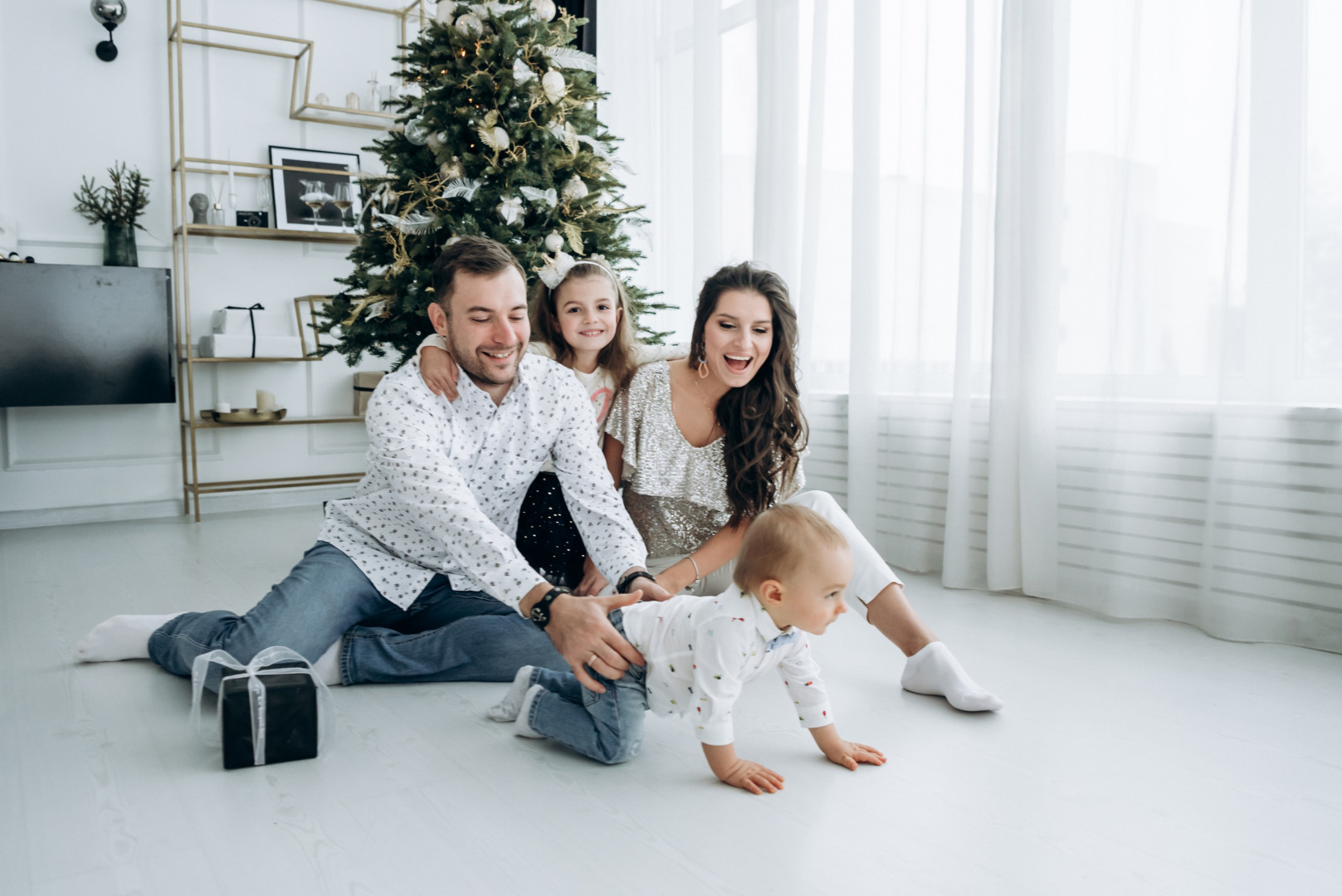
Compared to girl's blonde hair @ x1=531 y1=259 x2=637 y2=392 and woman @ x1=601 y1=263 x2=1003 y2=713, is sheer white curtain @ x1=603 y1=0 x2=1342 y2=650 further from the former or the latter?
girl's blonde hair @ x1=531 y1=259 x2=637 y2=392

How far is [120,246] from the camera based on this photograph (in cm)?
394

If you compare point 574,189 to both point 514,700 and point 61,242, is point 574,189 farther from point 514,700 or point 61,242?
point 61,242

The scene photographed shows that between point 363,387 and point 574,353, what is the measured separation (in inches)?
95.3

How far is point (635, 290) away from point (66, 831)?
2113 millimetres

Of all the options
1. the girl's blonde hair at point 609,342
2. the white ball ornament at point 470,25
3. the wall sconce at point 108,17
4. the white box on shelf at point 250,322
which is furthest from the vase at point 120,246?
the girl's blonde hair at point 609,342

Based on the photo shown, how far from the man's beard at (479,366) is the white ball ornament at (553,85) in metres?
1.20

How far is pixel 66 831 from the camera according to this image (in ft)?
4.12

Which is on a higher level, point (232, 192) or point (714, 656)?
point (232, 192)

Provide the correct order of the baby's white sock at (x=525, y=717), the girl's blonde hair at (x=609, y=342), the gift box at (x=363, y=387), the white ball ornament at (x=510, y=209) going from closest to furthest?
the baby's white sock at (x=525, y=717) → the girl's blonde hair at (x=609, y=342) → the white ball ornament at (x=510, y=209) → the gift box at (x=363, y=387)

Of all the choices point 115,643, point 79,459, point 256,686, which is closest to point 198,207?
point 79,459

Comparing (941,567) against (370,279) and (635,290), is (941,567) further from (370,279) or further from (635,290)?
(370,279)

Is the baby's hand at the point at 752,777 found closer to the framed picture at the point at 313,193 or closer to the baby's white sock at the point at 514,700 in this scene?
the baby's white sock at the point at 514,700

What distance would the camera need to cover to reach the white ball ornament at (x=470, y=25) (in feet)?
8.86

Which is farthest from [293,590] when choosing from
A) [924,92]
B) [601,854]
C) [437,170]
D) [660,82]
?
[660,82]
